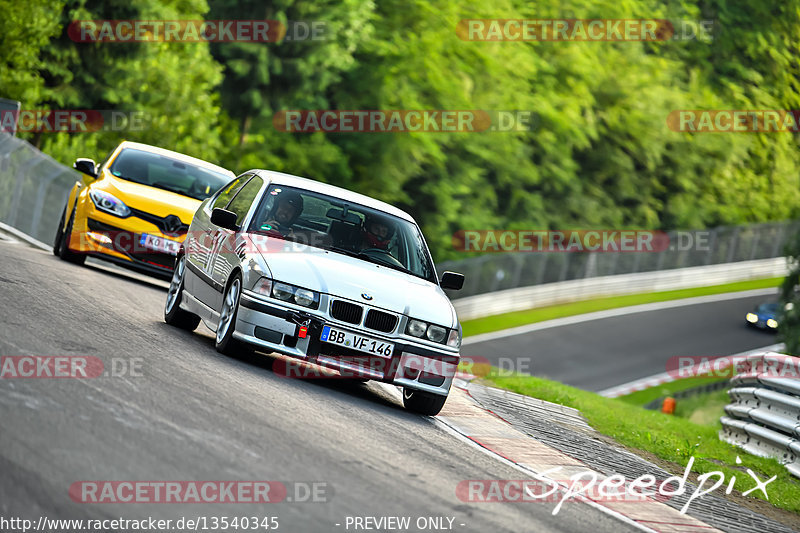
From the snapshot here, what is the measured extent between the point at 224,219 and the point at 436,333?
2230 millimetres

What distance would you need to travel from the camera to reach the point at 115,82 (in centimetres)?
3428

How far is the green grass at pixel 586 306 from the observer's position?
3903cm

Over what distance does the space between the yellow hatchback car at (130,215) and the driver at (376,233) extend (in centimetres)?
495

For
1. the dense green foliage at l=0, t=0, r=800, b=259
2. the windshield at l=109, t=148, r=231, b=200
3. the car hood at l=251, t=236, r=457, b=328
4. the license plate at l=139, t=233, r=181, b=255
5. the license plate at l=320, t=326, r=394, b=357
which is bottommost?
the license plate at l=139, t=233, r=181, b=255

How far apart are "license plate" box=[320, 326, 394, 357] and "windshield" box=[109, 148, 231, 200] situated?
7.26 metres

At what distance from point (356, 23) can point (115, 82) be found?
485 inches

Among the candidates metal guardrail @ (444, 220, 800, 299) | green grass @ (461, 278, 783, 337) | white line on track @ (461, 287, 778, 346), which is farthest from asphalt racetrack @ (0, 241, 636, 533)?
green grass @ (461, 278, 783, 337)

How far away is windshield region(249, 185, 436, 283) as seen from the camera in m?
10.3

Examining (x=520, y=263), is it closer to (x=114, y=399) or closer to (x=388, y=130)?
(x=388, y=130)

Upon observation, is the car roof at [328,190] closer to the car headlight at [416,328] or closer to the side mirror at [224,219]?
the side mirror at [224,219]

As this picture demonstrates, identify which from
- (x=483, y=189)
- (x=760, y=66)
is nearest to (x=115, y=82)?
(x=483, y=189)

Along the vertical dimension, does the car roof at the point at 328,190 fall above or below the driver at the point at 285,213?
above

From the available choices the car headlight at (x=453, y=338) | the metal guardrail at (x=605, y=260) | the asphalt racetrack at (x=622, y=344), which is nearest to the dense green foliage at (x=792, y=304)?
the metal guardrail at (x=605, y=260)

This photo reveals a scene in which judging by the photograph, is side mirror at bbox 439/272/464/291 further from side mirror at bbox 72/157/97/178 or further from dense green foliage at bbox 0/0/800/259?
dense green foliage at bbox 0/0/800/259
